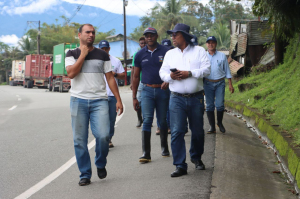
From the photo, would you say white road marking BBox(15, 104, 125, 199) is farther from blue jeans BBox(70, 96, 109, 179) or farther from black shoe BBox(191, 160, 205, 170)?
black shoe BBox(191, 160, 205, 170)

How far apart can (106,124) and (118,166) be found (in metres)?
1.34

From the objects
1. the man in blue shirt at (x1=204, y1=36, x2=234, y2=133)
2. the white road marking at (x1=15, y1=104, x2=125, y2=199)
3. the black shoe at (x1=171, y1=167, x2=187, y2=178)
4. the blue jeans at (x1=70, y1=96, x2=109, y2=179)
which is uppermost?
the man in blue shirt at (x1=204, y1=36, x2=234, y2=133)

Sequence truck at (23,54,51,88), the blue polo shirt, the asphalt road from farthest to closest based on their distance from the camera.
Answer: truck at (23,54,51,88)
the blue polo shirt
the asphalt road

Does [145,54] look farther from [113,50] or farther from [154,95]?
[113,50]

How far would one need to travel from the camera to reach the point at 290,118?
845 centimetres

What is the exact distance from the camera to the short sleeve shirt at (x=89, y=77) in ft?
18.2

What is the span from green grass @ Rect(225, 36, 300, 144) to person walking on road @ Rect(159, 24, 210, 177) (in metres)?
1.72

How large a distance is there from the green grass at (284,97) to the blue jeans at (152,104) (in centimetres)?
205

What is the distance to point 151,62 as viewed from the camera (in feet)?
23.2

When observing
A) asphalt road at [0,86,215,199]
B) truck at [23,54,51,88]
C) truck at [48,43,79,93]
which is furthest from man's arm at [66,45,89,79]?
truck at [23,54,51,88]

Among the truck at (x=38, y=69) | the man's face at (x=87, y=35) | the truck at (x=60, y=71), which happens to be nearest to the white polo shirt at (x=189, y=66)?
the man's face at (x=87, y=35)

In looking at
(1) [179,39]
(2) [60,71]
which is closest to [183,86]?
(1) [179,39]

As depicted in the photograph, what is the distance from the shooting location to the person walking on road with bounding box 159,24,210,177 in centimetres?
591

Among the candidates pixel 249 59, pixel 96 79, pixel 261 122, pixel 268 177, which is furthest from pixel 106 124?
pixel 249 59
